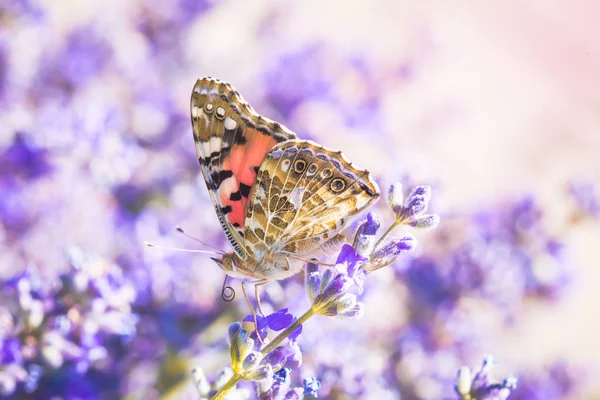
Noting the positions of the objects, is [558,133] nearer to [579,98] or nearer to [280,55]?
[579,98]

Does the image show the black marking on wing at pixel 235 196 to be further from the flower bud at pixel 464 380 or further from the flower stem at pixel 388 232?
the flower bud at pixel 464 380

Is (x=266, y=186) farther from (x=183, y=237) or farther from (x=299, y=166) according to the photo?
(x=183, y=237)

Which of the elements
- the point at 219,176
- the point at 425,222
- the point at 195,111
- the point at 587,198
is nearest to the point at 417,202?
the point at 425,222

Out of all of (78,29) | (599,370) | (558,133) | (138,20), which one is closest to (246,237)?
(78,29)

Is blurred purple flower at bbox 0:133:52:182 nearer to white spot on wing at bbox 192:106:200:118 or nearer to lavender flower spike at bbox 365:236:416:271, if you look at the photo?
white spot on wing at bbox 192:106:200:118

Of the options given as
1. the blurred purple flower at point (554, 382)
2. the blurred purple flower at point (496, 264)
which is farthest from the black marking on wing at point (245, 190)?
the blurred purple flower at point (554, 382)

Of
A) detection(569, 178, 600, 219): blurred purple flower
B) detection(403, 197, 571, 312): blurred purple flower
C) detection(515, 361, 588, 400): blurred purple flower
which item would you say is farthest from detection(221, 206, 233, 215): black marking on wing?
detection(569, 178, 600, 219): blurred purple flower
